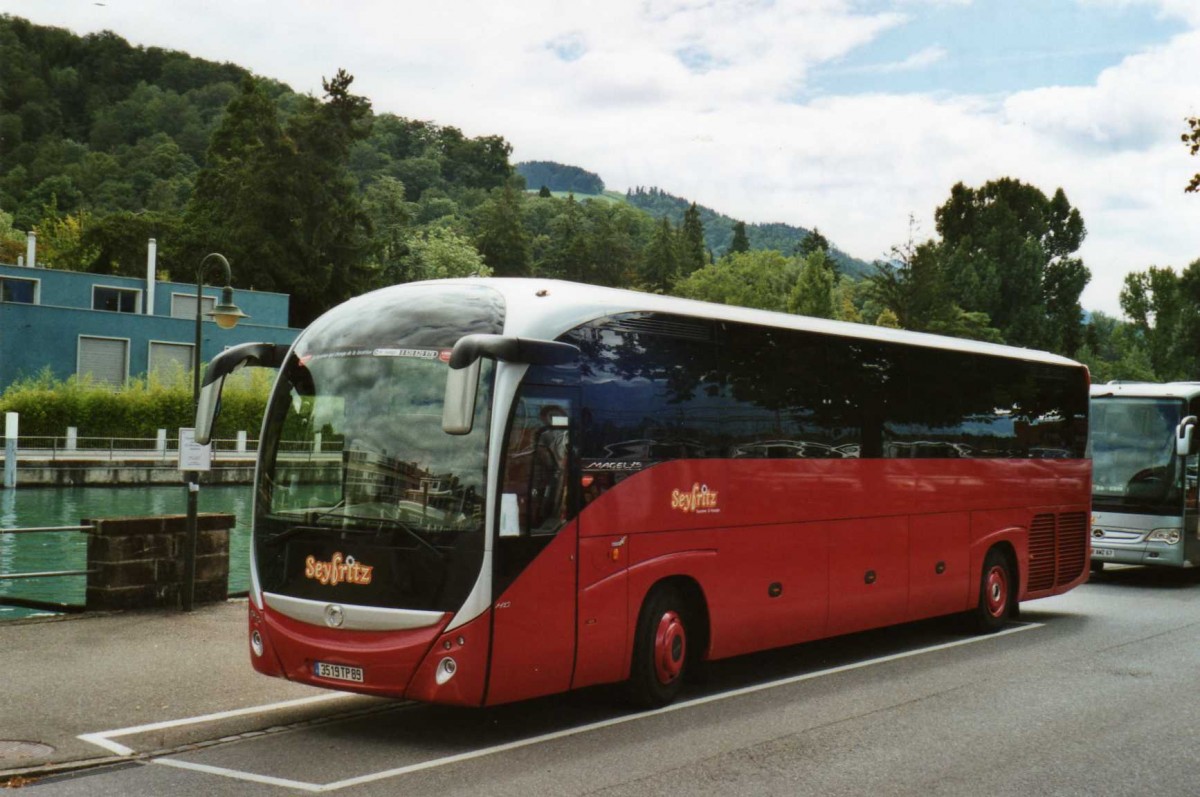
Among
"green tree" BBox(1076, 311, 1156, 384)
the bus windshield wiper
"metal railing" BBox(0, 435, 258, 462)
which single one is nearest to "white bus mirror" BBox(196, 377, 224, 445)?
the bus windshield wiper

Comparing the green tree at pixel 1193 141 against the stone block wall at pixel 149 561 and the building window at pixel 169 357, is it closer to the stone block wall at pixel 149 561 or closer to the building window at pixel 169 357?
the stone block wall at pixel 149 561

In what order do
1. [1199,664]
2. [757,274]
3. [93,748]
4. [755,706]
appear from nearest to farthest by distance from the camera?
[93,748]
[755,706]
[1199,664]
[757,274]

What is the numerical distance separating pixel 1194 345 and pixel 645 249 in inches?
3021

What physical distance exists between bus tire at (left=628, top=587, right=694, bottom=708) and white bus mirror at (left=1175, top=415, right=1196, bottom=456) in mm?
12505

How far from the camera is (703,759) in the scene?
835cm

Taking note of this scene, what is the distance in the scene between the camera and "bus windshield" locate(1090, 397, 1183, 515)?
20406 millimetres

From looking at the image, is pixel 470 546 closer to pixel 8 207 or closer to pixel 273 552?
pixel 273 552

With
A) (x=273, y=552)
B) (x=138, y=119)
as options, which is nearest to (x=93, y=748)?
(x=273, y=552)

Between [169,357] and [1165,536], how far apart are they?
56.1m

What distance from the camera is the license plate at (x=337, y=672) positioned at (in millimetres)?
8781

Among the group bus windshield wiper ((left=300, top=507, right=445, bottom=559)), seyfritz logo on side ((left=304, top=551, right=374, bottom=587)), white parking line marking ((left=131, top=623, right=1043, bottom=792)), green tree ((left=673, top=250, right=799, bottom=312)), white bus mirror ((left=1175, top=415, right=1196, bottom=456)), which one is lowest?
white parking line marking ((left=131, top=623, right=1043, bottom=792))

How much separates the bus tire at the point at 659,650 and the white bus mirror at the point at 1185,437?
1250 centimetres

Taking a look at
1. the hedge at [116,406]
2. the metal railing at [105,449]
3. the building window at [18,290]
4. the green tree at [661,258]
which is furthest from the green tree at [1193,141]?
the green tree at [661,258]

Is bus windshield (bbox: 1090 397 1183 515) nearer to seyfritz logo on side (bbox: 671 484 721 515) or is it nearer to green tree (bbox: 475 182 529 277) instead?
seyfritz logo on side (bbox: 671 484 721 515)
